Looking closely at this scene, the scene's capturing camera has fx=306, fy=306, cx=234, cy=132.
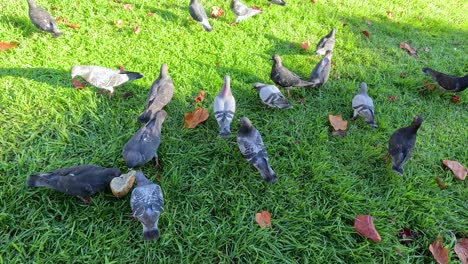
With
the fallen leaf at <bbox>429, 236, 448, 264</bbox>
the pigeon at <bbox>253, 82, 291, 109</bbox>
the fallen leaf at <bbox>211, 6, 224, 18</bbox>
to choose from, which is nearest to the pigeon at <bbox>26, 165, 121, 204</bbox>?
the pigeon at <bbox>253, 82, 291, 109</bbox>

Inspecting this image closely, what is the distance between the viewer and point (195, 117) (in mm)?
3885

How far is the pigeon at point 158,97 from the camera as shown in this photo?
3.66 meters

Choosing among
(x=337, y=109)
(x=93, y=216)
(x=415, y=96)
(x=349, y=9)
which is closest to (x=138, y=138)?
(x=93, y=216)

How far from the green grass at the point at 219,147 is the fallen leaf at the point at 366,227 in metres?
0.07

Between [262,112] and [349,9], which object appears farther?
[349,9]

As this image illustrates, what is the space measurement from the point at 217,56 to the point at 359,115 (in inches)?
94.3

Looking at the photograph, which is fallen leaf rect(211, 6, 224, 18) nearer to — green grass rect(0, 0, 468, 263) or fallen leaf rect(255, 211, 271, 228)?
green grass rect(0, 0, 468, 263)

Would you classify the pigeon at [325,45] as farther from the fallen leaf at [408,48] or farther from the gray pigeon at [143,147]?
the gray pigeon at [143,147]

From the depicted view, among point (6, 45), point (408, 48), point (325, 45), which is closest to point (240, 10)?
point (325, 45)

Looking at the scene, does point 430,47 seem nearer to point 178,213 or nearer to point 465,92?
point 465,92

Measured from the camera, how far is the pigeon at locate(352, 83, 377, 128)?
13.4ft

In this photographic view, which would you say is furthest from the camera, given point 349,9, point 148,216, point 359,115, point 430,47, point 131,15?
point 349,9

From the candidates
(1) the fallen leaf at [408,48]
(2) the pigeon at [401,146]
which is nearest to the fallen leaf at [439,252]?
(2) the pigeon at [401,146]

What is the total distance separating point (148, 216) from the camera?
2695mm
